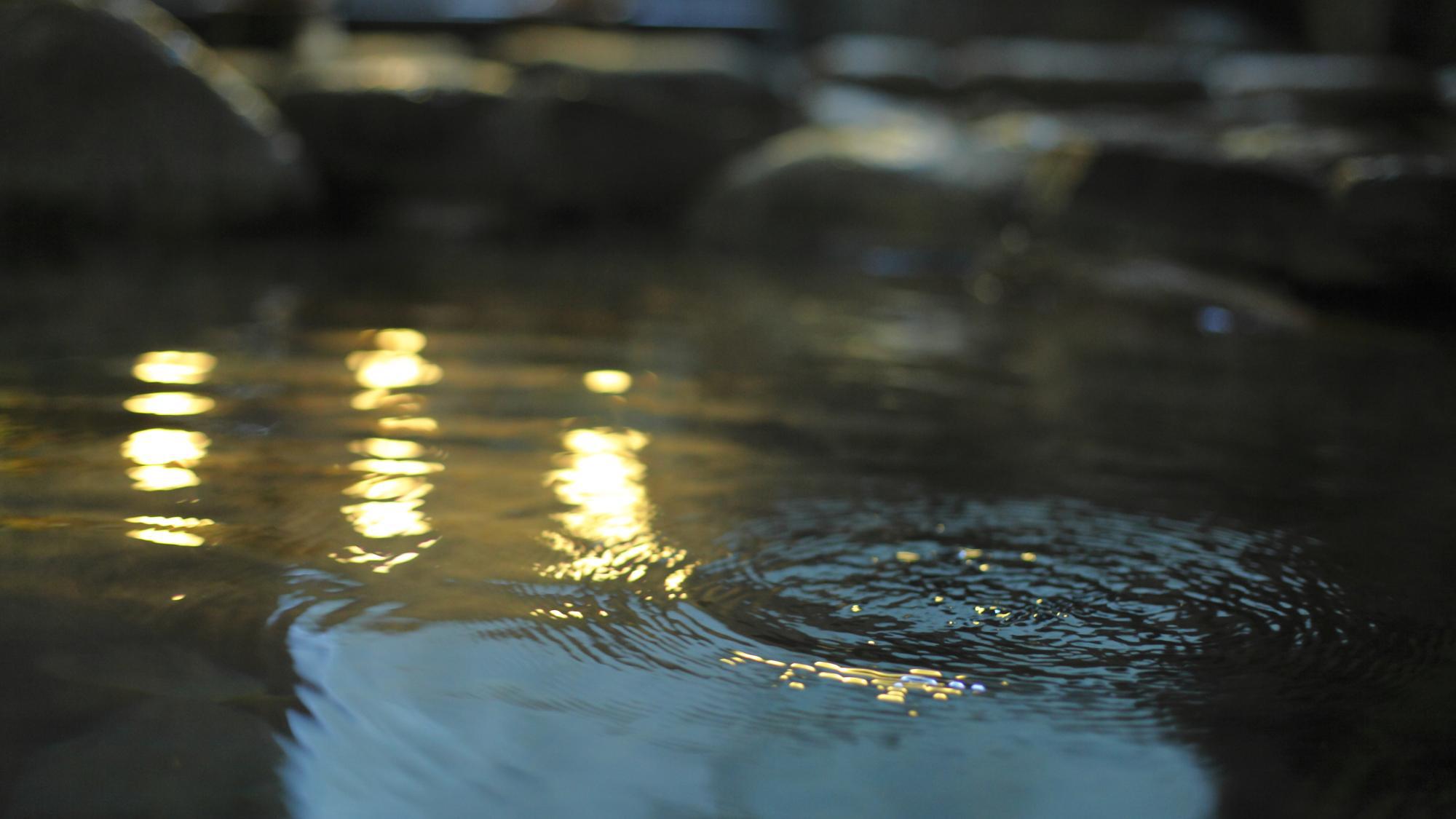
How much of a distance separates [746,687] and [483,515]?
0.65 metres

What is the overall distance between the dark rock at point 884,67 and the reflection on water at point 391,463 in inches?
270

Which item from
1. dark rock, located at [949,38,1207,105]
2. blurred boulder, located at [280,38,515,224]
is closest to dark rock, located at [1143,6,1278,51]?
dark rock, located at [949,38,1207,105]

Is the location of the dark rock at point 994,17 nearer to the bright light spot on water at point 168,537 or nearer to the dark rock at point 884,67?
the dark rock at point 884,67

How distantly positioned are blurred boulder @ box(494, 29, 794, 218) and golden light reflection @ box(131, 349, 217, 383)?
422cm

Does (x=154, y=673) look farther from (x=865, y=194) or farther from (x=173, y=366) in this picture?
(x=865, y=194)

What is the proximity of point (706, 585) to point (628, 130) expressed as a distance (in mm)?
5899

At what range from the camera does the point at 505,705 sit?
1.23 meters

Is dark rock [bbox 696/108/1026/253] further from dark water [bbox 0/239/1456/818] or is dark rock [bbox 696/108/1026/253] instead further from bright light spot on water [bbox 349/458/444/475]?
bright light spot on water [bbox 349/458/444/475]

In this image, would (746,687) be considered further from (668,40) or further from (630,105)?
(668,40)

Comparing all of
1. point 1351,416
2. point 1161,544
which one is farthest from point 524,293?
point 1161,544

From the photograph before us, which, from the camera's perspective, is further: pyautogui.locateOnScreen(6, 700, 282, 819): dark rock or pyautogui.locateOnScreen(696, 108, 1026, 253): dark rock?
pyautogui.locateOnScreen(696, 108, 1026, 253): dark rock

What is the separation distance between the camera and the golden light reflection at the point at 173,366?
2711 millimetres

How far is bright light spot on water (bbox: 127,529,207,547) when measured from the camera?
5.30ft

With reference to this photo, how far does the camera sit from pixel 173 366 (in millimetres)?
2850
